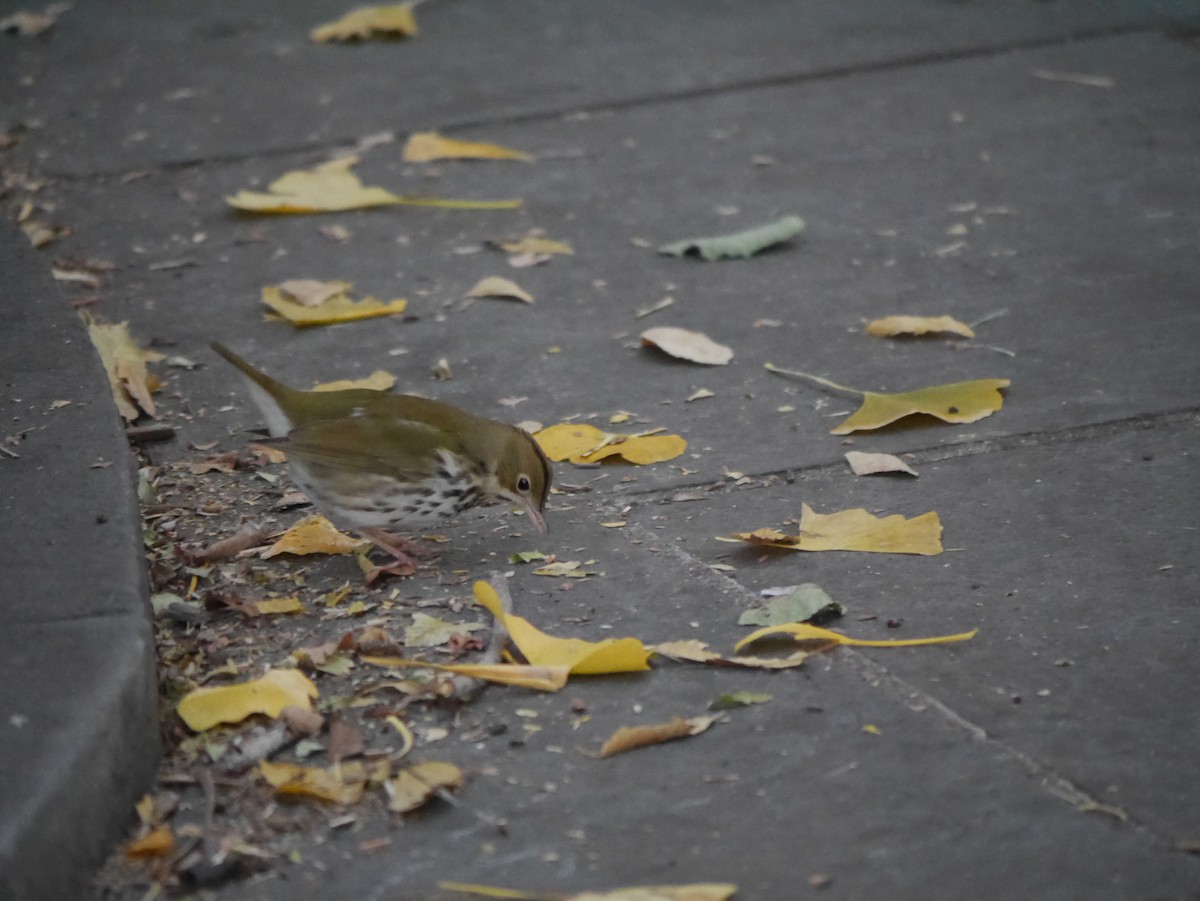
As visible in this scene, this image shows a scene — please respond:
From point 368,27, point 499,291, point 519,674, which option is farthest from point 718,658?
point 368,27

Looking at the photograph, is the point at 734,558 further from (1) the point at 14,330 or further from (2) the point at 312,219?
(2) the point at 312,219

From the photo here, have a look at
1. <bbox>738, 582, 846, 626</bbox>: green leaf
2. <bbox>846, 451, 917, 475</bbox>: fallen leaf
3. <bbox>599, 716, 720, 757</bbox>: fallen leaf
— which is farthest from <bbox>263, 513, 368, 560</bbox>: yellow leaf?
<bbox>846, 451, 917, 475</bbox>: fallen leaf

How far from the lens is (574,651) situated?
3.34 metres

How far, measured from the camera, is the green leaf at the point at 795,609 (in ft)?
11.5

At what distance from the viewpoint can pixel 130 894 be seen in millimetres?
2693

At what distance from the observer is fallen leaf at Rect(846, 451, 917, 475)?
4.27 metres

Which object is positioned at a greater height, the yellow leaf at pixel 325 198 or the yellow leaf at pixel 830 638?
the yellow leaf at pixel 830 638

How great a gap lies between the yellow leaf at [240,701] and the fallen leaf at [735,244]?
2.94 metres

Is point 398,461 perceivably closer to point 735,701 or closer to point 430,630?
point 430,630

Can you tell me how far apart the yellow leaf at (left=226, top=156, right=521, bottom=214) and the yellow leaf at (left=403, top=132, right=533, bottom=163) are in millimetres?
336

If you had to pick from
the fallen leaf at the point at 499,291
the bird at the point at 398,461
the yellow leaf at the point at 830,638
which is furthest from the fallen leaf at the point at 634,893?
the fallen leaf at the point at 499,291

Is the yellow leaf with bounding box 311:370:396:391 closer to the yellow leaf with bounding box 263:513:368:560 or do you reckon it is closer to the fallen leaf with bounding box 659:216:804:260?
the yellow leaf with bounding box 263:513:368:560

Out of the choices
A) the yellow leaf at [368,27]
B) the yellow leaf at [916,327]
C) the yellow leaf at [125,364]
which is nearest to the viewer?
the yellow leaf at [125,364]

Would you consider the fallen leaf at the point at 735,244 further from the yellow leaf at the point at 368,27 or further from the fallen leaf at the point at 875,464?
the yellow leaf at the point at 368,27
